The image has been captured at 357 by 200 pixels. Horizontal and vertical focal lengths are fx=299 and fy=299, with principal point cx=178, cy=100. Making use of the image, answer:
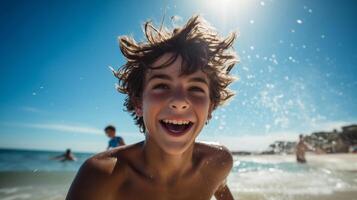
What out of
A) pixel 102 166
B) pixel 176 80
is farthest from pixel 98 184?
pixel 176 80

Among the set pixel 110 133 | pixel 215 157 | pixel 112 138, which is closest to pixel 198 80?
pixel 215 157

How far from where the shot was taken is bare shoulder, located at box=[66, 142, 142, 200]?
2.16 m

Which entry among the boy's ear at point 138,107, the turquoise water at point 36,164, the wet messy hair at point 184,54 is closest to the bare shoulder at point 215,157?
the wet messy hair at point 184,54

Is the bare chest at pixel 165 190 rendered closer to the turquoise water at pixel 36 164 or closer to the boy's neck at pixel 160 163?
the boy's neck at pixel 160 163

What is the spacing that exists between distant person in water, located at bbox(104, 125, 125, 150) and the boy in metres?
5.86

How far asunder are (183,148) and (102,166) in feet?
2.15

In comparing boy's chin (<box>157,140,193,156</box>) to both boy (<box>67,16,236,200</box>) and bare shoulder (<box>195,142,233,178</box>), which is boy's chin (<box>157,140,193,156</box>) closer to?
boy (<box>67,16,236,200</box>)

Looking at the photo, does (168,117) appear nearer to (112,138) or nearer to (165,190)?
(165,190)

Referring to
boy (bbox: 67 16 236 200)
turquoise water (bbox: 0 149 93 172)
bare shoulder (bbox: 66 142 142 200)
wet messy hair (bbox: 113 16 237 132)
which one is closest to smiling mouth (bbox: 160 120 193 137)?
boy (bbox: 67 16 236 200)

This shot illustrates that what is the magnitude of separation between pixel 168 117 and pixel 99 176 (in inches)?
26.9

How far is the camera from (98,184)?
2.24 meters

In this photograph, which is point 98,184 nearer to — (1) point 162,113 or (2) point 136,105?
(1) point 162,113

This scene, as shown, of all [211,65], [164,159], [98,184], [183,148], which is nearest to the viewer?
[98,184]

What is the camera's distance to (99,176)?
2.25 metres
